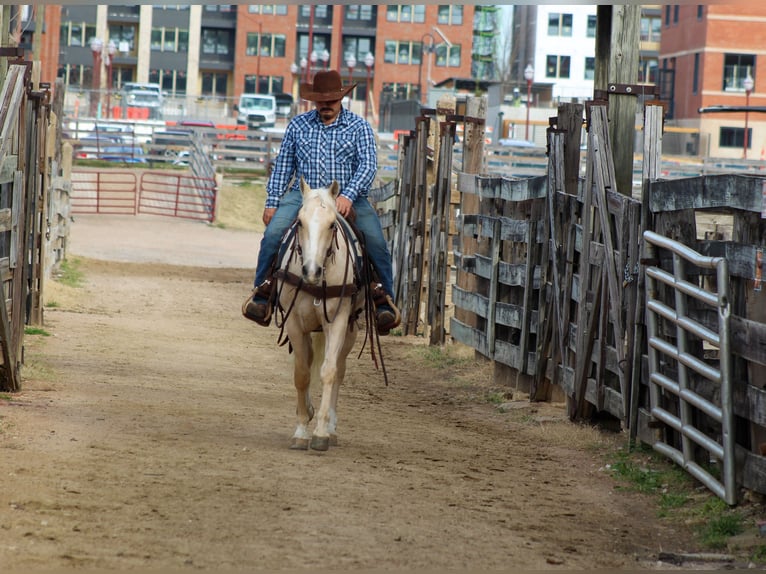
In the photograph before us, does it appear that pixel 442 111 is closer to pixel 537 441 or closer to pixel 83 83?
pixel 537 441

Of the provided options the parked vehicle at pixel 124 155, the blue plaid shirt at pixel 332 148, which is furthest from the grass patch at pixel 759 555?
the parked vehicle at pixel 124 155

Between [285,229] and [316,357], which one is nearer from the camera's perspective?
[285,229]

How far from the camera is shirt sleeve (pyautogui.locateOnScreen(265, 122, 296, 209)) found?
30.9 feet

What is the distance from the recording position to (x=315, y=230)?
26.9 feet

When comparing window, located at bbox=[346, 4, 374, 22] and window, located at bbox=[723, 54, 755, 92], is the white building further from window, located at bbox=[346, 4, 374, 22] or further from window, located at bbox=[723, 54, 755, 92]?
window, located at bbox=[723, 54, 755, 92]

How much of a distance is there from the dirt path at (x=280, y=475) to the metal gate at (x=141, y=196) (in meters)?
26.9

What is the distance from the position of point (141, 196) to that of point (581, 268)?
110 ft

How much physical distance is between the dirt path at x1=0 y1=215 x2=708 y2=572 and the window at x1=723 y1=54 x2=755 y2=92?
225 feet

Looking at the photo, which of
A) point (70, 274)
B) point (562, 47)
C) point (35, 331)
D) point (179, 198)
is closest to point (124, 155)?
point (179, 198)

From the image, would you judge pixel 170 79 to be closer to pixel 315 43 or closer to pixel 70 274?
pixel 315 43

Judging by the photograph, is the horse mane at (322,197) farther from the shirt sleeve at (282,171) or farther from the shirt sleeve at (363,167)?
the shirt sleeve at (282,171)

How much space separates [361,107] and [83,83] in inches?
977

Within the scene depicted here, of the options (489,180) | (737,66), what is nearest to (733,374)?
(489,180)

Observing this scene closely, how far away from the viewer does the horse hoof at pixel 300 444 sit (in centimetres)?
859
